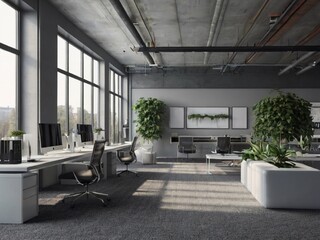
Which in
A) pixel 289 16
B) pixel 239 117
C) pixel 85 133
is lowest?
pixel 85 133

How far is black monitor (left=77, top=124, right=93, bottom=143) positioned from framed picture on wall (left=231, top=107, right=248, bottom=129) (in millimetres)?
8051

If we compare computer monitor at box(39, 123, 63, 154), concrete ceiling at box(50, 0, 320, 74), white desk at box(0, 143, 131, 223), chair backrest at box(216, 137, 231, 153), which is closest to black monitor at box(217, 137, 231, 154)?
chair backrest at box(216, 137, 231, 153)

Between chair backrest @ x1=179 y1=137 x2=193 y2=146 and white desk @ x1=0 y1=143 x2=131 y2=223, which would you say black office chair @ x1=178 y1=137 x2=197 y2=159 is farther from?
white desk @ x1=0 y1=143 x2=131 y2=223

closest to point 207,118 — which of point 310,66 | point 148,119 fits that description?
point 148,119

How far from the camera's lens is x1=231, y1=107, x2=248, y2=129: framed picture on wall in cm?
1517

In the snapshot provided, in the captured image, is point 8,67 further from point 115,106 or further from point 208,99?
point 208,99

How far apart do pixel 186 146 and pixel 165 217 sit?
8.88 m

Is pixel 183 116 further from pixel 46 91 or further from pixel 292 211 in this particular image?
pixel 292 211

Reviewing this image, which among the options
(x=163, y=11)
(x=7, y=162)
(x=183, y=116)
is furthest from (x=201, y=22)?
(x=183, y=116)

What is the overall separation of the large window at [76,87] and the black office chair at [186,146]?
3514 millimetres

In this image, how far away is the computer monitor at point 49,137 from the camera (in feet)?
19.0

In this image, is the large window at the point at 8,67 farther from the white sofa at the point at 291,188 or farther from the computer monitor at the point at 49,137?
the white sofa at the point at 291,188

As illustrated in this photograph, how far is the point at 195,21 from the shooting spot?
28.0ft

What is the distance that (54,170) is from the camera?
7715 mm
